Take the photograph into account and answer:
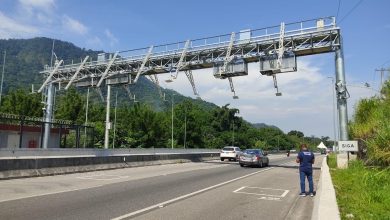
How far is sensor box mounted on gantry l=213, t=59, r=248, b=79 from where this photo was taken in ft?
98.0

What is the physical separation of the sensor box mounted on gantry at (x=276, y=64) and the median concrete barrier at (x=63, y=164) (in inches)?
439

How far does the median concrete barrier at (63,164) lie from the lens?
18062 millimetres

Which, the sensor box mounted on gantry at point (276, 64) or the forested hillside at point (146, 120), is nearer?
the sensor box mounted on gantry at point (276, 64)

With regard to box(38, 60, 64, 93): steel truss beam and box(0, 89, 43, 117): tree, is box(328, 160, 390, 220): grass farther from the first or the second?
box(0, 89, 43, 117): tree

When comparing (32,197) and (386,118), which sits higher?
(386,118)

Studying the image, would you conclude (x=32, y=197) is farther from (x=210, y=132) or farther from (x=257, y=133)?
(x=257, y=133)

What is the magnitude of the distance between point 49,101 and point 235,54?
20.0 meters

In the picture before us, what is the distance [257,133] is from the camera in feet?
471

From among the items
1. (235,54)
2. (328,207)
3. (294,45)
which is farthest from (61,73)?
(328,207)

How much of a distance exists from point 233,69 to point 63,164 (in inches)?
549

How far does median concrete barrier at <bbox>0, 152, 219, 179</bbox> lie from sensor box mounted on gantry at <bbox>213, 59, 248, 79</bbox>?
8.55m

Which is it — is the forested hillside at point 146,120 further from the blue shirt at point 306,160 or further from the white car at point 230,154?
the blue shirt at point 306,160

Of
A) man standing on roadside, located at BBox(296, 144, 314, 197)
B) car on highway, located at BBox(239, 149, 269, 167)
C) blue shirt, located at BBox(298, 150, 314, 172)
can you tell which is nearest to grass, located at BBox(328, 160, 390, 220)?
man standing on roadside, located at BBox(296, 144, 314, 197)

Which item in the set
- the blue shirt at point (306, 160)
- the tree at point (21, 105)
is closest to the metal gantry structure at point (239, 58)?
the blue shirt at point (306, 160)
